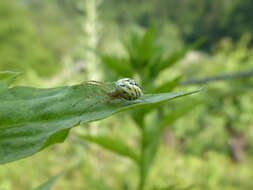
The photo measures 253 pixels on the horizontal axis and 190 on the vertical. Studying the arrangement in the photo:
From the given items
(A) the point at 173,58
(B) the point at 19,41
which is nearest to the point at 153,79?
(A) the point at 173,58

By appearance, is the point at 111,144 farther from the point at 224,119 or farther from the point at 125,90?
the point at 224,119

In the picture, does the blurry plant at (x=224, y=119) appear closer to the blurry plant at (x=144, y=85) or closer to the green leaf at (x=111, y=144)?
the blurry plant at (x=144, y=85)

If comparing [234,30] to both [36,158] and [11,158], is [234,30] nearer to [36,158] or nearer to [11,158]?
[36,158]

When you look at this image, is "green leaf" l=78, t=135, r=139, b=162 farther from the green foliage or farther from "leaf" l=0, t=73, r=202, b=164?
the green foliage

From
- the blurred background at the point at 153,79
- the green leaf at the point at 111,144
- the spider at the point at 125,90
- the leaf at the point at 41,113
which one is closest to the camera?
the leaf at the point at 41,113

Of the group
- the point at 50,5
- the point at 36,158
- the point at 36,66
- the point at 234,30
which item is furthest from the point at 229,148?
the point at 50,5

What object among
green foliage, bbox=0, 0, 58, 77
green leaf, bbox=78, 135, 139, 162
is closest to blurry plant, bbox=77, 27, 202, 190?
green leaf, bbox=78, 135, 139, 162

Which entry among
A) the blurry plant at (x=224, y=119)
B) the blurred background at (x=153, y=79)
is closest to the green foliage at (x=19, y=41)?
the blurred background at (x=153, y=79)
